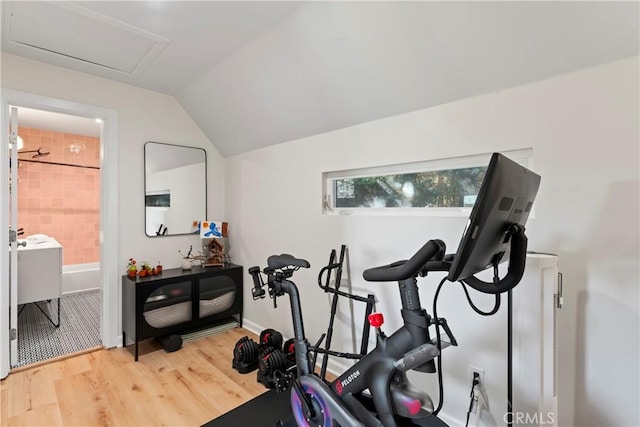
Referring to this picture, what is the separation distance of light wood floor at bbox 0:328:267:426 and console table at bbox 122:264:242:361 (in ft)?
0.79

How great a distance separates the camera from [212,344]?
290 cm

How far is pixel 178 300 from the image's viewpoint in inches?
112

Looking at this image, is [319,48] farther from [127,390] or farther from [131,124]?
[127,390]

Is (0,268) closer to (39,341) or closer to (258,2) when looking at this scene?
(39,341)

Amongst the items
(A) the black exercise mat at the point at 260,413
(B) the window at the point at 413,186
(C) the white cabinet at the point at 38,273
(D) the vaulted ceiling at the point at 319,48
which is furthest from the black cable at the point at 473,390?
(C) the white cabinet at the point at 38,273

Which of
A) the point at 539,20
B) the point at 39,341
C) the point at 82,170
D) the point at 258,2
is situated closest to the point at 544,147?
the point at 539,20

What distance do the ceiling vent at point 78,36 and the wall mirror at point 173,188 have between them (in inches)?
33.4

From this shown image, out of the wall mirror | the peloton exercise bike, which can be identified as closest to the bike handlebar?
the peloton exercise bike

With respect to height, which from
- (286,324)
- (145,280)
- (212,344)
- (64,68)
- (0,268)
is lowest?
(212,344)

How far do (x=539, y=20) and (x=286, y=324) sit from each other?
8.77ft

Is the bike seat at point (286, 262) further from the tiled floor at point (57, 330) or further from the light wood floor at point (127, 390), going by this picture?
the tiled floor at point (57, 330)

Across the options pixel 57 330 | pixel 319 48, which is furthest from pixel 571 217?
pixel 57 330

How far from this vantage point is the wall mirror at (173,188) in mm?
3059

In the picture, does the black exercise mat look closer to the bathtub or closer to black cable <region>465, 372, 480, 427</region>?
black cable <region>465, 372, 480, 427</region>
